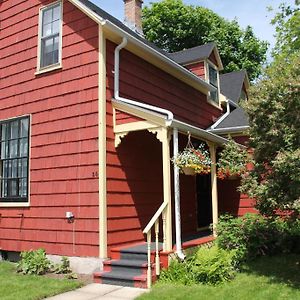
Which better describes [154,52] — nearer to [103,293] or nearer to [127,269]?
[127,269]

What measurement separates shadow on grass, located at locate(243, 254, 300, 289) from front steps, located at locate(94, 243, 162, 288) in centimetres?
208

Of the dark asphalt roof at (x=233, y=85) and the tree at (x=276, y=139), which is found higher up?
the dark asphalt roof at (x=233, y=85)

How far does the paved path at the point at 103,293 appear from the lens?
698 cm

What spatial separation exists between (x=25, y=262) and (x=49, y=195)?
1.61 metres

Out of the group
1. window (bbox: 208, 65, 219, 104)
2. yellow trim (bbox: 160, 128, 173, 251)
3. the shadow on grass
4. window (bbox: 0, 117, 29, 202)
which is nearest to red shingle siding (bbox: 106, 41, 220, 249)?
yellow trim (bbox: 160, 128, 173, 251)

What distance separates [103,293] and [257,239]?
3.77 metres

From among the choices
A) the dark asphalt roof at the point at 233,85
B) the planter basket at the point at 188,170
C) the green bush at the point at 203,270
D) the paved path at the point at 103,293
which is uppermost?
the dark asphalt roof at the point at 233,85

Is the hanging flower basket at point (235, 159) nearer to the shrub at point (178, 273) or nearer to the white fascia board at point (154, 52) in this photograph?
the shrub at point (178, 273)

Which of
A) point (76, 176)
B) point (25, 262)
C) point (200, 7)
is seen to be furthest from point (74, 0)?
point (200, 7)

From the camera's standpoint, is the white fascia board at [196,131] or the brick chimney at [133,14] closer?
the white fascia board at [196,131]

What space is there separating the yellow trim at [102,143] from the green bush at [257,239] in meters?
2.72

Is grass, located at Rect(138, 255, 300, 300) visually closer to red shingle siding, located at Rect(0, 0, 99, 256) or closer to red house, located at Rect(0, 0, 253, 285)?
red house, located at Rect(0, 0, 253, 285)

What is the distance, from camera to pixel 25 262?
9.08 meters

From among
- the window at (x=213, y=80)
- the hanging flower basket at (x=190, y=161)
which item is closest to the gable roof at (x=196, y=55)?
the window at (x=213, y=80)
